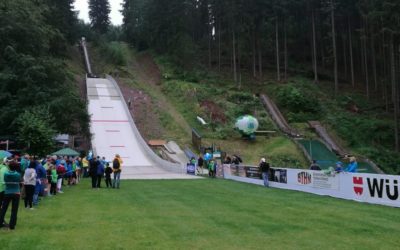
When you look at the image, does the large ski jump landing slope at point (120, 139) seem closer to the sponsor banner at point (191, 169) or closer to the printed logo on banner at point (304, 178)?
the sponsor banner at point (191, 169)

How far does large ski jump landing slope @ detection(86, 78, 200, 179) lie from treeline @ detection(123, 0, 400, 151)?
48.6 ft

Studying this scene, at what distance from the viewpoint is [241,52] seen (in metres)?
62.8

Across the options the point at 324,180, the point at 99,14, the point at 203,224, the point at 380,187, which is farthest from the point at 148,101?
the point at 99,14

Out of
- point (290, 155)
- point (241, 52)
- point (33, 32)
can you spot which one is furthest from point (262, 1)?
point (33, 32)

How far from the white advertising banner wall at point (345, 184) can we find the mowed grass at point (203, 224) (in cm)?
77

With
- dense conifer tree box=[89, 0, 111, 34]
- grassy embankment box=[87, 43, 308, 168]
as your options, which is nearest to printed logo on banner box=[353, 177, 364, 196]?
grassy embankment box=[87, 43, 308, 168]

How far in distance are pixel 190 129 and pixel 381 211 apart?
3272 cm

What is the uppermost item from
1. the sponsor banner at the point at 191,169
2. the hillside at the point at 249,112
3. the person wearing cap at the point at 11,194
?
the hillside at the point at 249,112

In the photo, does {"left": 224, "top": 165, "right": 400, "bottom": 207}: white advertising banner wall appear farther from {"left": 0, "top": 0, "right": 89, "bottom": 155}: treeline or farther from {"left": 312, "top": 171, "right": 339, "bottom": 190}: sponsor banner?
{"left": 0, "top": 0, "right": 89, "bottom": 155}: treeline

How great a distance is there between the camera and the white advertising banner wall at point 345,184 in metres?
16.3

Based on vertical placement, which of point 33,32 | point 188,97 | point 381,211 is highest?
point 33,32

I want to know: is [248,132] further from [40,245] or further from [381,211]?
[40,245]

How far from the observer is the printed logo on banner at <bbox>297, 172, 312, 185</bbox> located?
21.9 meters

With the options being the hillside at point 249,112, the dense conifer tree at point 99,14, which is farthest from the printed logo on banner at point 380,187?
the dense conifer tree at point 99,14
